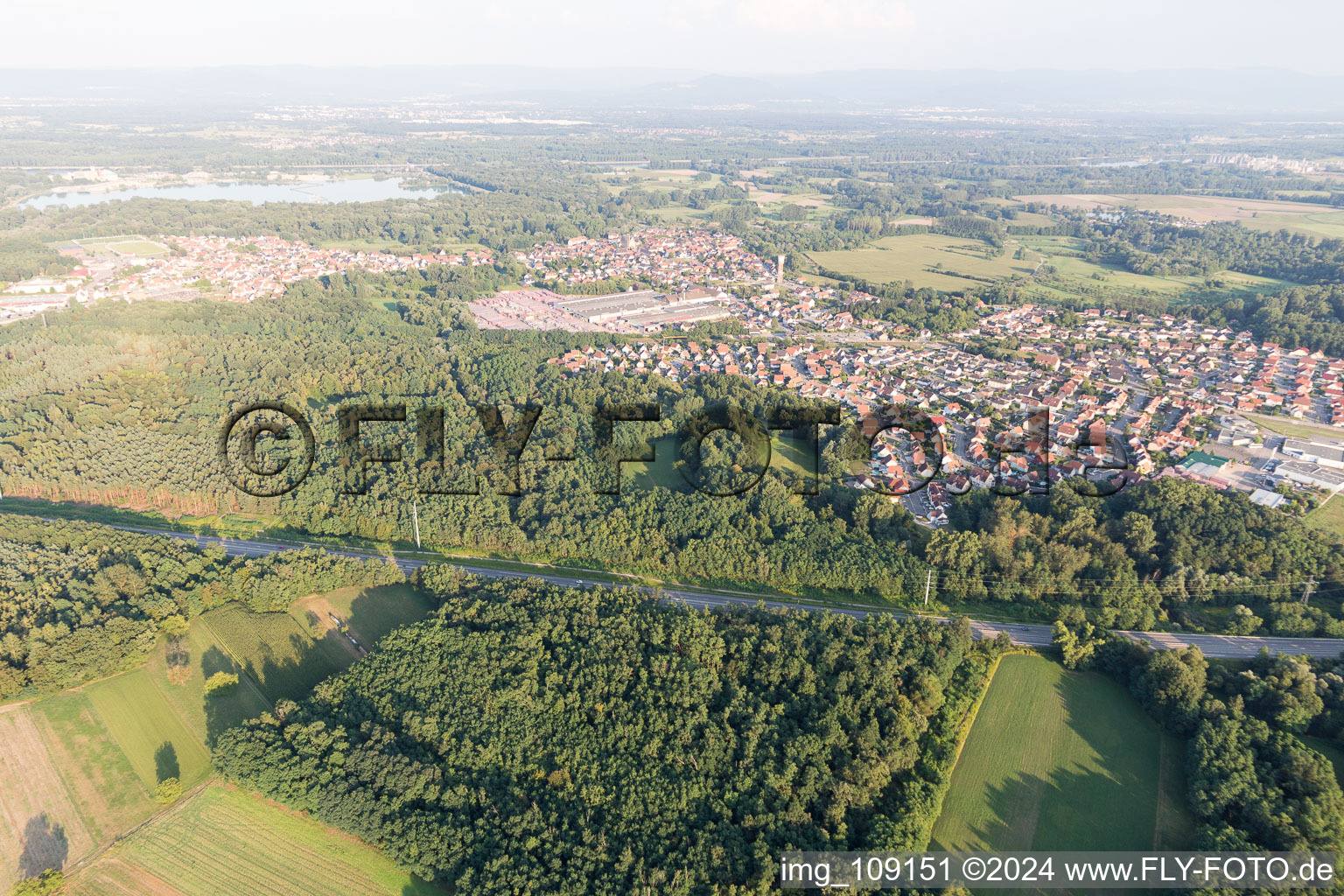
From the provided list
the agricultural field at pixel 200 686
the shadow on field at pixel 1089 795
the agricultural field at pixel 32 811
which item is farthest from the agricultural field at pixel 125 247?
the shadow on field at pixel 1089 795

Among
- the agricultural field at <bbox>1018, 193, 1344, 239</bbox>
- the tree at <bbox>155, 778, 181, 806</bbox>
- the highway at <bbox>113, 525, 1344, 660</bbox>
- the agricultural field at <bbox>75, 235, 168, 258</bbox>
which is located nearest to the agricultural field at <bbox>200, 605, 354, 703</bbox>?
the tree at <bbox>155, 778, 181, 806</bbox>

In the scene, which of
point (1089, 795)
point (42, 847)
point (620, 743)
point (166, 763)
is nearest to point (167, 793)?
point (166, 763)

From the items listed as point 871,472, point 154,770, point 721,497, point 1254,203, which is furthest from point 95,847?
point 1254,203

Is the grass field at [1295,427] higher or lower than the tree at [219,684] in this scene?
higher

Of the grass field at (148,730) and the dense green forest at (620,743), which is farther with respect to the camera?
the grass field at (148,730)

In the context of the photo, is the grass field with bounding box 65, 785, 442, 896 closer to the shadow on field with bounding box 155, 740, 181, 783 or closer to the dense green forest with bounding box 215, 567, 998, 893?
the dense green forest with bounding box 215, 567, 998, 893

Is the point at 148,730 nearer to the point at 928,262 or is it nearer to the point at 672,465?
the point at 672,465

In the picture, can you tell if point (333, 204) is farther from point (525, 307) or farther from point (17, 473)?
point (17, 473)

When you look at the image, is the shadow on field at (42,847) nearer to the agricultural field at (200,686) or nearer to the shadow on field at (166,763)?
the shadow on field at (166,763)
